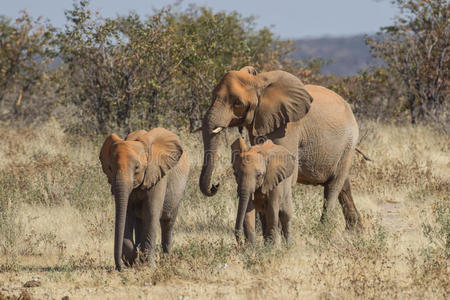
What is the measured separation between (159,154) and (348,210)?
3778 mm

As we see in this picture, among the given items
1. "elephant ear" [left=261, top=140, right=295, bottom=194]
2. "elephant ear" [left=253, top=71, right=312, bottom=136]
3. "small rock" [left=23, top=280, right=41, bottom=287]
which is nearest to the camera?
"small rock" [left=23, top=280, right=41, bottom=287]

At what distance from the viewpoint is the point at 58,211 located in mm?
11836

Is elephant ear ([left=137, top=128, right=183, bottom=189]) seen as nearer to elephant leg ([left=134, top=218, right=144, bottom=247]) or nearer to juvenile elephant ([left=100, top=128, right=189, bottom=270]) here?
juvenile elephant ([left=100, top=128, right=189, bottom=270])

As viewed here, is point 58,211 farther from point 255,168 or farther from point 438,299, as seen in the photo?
point 438,299

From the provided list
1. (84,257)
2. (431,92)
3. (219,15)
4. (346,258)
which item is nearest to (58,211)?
(84,257)

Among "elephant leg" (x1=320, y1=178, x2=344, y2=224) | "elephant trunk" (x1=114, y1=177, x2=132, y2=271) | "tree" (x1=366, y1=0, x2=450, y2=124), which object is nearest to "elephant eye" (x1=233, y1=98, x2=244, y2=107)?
"elephant trunk" (x1=114, y1=177, x2=132, y2=271)

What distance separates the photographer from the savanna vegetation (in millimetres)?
8180

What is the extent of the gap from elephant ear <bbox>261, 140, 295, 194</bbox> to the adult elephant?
34 cm

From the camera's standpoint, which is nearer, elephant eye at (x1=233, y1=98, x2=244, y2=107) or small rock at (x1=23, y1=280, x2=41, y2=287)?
small rock at (x1=23, y1=280, x2=41, y2=287)

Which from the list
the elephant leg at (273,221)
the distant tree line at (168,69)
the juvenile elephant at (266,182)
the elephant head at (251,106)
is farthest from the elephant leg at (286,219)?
the distant tree line at (168,69)

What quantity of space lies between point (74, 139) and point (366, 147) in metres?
6.08

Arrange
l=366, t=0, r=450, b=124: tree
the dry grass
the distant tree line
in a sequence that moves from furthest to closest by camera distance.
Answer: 1. l=366, t=0, r=450, b=124: tree
2. the distant tree line
3. the dry grass

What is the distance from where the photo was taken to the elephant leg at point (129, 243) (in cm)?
845

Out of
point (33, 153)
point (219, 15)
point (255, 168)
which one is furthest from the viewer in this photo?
point (219, 15)
